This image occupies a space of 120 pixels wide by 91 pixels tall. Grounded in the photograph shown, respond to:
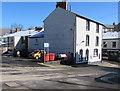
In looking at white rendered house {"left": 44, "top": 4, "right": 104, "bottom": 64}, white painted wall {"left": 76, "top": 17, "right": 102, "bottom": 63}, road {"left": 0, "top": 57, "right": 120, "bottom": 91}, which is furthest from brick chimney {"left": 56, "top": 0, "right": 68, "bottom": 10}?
road {"left": 0, "top": 57, "right": 120, "bottom": 91}

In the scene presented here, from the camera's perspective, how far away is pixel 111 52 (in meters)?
41.1

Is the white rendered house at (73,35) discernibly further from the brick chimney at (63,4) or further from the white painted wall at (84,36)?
the brick chimney at (63,4)

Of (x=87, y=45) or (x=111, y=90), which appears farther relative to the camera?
(x=87, y=45)

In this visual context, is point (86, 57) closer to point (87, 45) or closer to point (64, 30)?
point (87, 45)

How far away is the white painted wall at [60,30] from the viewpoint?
29.9m

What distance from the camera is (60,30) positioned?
3186 cm

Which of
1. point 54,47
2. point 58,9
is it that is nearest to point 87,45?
point 54,47

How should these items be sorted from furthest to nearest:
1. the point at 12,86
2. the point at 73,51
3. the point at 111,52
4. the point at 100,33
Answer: the point at 111,52, the point at 100,33, the point at 73,51, the point at 12,86

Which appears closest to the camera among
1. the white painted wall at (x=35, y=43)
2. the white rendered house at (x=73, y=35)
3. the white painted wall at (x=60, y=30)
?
the white rendered house at (x=73, y=35)

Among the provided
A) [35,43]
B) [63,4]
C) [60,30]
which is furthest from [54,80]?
[35,43]

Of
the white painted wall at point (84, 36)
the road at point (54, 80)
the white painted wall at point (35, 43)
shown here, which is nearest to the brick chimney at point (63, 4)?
the white painted wall at point (84, 36)

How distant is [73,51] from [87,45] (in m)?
4.63

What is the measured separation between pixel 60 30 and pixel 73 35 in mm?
3708

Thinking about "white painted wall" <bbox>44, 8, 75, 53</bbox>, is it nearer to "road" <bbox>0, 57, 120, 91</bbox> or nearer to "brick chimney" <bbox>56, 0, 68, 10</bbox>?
"brick chimney" <bbox>56, 0, 68, 10</bbox>
